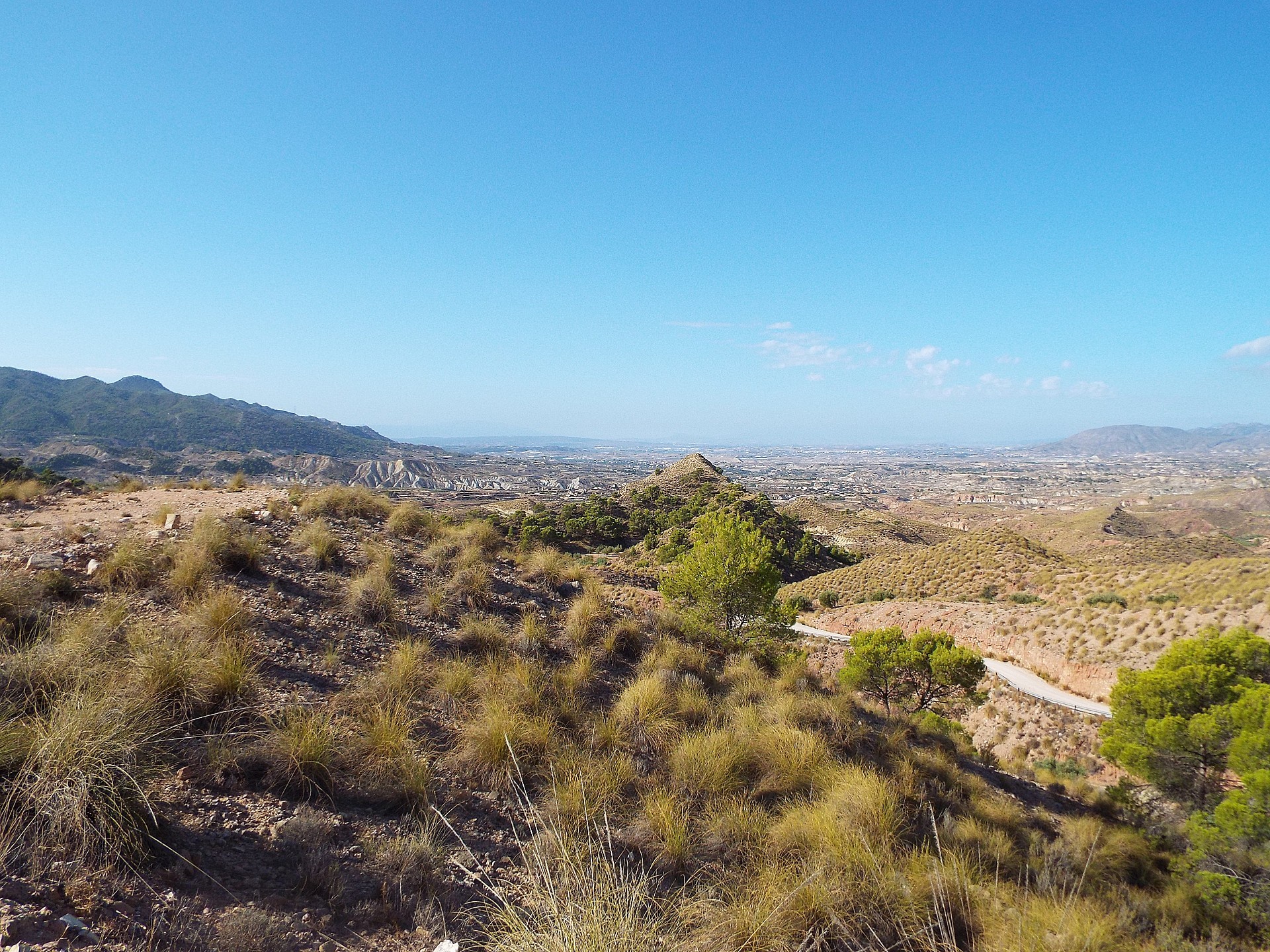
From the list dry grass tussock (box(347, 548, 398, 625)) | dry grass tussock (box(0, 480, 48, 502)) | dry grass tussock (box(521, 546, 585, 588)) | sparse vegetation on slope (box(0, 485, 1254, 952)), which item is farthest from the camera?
dry grass tussock (box(521, 546, 585, 588))


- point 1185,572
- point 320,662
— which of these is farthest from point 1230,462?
point 320,662

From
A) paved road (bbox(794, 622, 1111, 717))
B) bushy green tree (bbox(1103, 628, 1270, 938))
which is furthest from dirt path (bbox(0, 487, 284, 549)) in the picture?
paved road (bbox(794, 622, 1111, 717))

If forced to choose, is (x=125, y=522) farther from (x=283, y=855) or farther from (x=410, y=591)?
(x=283, y=855)

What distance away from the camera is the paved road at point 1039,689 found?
18.7 m

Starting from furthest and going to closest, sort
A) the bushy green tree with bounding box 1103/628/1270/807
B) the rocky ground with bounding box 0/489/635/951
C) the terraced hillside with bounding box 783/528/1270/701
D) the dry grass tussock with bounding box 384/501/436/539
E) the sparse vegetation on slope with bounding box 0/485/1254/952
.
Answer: the terraced hillside with bounding box 783/528/1270/701
the dry grass tussock with bounding box 384/501/436/539
the bushy green tree with bounding box 1103/628/1270/807
the sparse vegetation on slope with bounding box 0/485/1254/952
the rocky ground with bounding box 0/489/635/951

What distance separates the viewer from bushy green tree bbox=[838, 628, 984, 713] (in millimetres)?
14109

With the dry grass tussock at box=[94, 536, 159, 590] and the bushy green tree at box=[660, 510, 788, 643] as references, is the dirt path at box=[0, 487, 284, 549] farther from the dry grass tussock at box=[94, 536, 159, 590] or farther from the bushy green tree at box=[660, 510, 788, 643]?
the bushy green tree at box=[660, 510, 788, 643]

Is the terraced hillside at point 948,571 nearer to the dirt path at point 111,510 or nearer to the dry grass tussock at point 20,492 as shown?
the dirt path at point 111,510

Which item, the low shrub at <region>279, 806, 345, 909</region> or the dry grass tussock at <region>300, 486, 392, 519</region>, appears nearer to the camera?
the low shrub at <region>279, 806, 345, 909</region>

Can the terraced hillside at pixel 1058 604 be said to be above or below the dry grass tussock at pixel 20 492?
below

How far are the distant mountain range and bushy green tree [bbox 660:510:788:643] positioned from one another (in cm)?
12057

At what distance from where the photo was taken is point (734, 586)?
1398 centimetres

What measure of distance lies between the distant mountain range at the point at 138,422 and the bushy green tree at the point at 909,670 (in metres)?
125

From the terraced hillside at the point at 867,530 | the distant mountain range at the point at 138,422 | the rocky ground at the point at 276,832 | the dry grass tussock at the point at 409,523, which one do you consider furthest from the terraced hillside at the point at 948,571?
the distant mountain range at the point at 138,422
